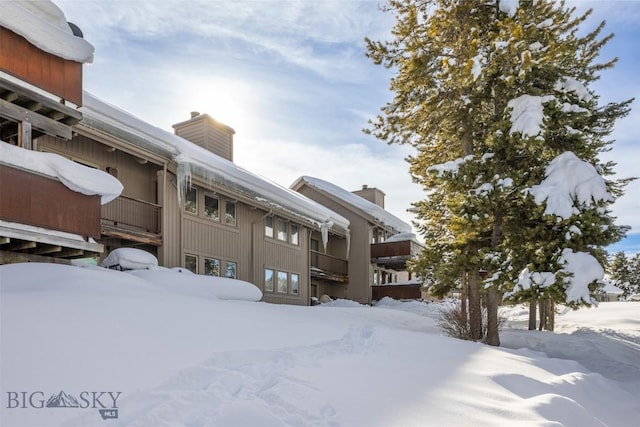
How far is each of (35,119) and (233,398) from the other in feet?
21.8

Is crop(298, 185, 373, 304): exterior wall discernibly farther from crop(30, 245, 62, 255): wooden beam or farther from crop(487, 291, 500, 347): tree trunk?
crop(30, 245, 62, 255): wooden beam

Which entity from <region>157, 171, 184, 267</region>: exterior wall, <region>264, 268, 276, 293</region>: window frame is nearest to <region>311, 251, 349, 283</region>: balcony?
<region>264, 268, 276, 293</region>: window frame

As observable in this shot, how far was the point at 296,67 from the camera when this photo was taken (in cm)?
1105

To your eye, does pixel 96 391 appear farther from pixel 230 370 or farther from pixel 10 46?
pixel 10 46

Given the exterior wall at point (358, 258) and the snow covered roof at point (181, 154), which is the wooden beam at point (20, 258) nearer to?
the snow covered roof at point (181, 154)

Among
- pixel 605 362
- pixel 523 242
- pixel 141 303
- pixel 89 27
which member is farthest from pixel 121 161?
pixel 605 362

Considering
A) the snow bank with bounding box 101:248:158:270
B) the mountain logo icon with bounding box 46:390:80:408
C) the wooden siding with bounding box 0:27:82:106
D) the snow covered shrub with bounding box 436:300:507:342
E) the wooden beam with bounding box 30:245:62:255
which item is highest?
the wooden siding with bounding box 0:27:82:106

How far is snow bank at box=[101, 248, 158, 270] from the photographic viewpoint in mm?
9414

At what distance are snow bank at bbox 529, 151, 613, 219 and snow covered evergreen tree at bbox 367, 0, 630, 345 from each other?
2 cm

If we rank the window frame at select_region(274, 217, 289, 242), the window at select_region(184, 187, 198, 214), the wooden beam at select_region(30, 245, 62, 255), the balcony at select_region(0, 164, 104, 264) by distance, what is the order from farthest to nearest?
the window frame at select_region(274, 217, 289, 242) < the window at select_region(184, 187, 198, 214) < the wooden beam at select_region(30, 245, 62, 255) < the balcony at select_region(0, 164, 104, 264)

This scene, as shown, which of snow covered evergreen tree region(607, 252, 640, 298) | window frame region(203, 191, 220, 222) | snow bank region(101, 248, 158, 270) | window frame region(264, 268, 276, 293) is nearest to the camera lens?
snow bank region(101, 248, 158, 270)

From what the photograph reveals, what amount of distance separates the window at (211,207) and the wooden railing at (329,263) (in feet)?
22.1

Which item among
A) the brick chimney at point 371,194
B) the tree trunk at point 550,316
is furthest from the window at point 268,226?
the brick chimney at point 371,194

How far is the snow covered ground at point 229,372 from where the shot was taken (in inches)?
139
